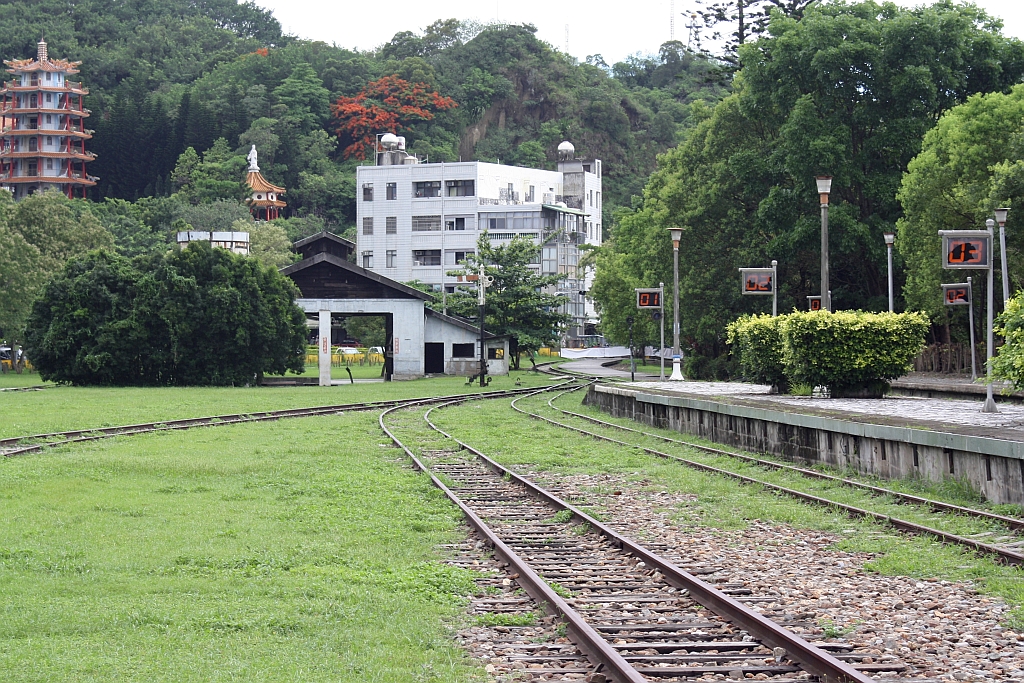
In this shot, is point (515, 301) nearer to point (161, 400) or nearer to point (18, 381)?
point (18, 381)

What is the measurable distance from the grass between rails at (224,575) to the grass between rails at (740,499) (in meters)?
3.02

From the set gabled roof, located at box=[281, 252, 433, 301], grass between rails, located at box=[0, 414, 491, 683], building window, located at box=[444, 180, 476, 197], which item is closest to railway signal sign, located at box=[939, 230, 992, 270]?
grass between rails, located at box=[0, 414, 491, 683]

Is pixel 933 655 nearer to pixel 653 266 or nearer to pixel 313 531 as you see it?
pixel 313 531

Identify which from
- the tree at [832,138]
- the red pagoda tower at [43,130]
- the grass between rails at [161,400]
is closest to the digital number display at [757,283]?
the tree at [832,138]

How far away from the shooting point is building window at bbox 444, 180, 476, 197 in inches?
3671

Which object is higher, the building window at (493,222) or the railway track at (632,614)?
the building window at (493,222)

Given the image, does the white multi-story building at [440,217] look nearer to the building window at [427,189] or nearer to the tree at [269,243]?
the building window at [427,189]

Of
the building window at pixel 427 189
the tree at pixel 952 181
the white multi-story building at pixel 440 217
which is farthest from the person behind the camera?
the building window at pixel 427 189

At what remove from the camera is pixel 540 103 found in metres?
119

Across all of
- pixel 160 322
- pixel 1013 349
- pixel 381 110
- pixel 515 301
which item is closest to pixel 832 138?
pixel 515 301

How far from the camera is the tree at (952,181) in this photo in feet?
116

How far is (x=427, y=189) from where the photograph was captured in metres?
94.2

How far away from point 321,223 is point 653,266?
5200cm

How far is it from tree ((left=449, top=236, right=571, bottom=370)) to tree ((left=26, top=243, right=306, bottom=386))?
13.9 m
